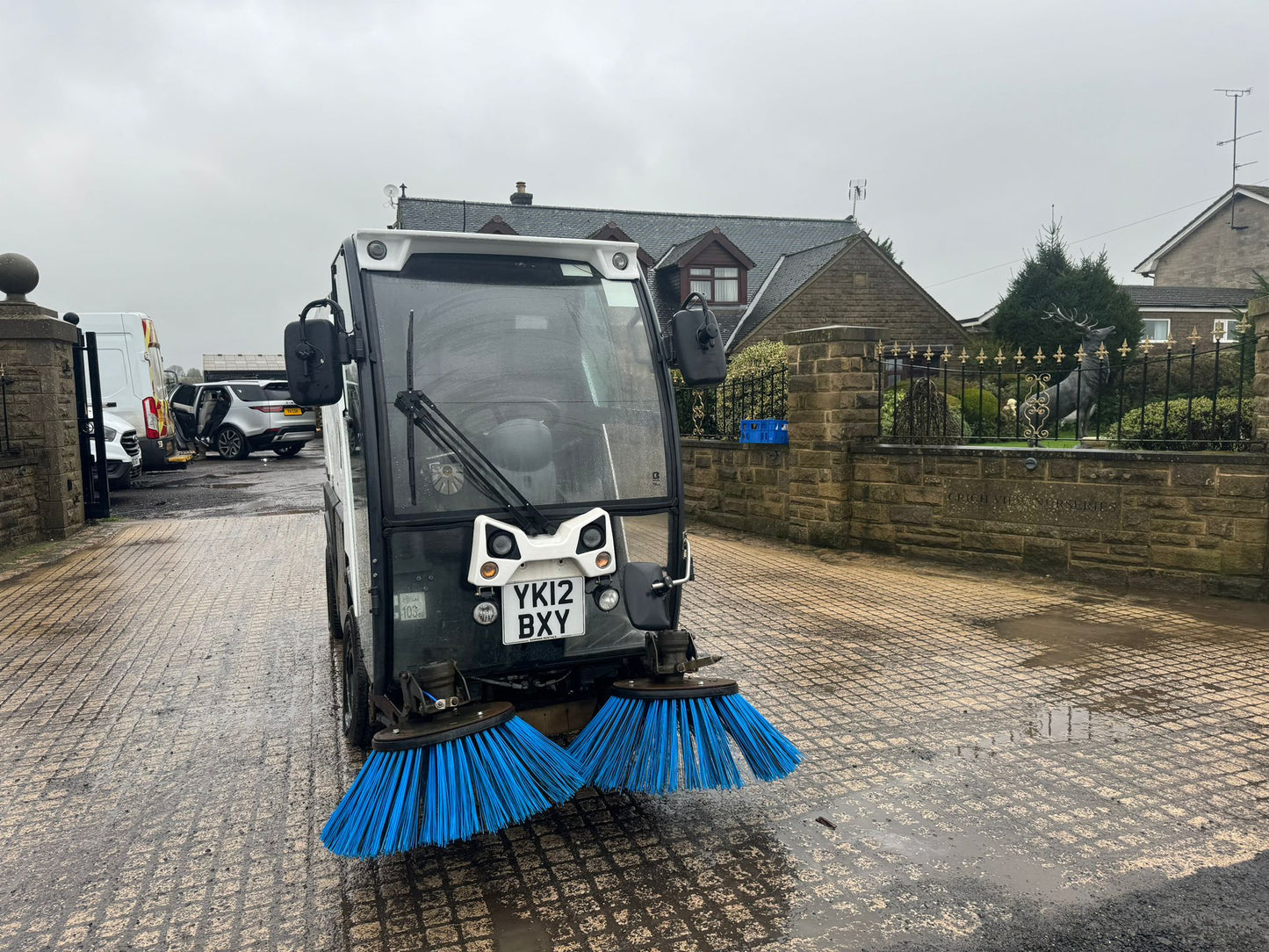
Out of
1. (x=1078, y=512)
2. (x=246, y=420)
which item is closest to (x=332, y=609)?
(x=1078, y=512)

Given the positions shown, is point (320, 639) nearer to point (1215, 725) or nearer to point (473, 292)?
point (473, 292)

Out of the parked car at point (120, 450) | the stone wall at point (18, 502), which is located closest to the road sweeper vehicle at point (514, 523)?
the stone wall at point (18, 502)

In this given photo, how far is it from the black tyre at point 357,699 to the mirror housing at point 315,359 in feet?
4.38

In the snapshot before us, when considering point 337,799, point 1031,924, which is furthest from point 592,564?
point 1031,924

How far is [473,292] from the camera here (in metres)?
3.75

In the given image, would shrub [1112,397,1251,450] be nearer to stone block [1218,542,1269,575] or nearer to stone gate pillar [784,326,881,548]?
stone block [1218,542,1269,575]

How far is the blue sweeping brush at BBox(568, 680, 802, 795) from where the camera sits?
140 inches

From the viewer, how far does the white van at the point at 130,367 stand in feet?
57.4

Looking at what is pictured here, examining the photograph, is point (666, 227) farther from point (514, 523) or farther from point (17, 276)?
point (514, 523)

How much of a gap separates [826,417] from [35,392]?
383 inches

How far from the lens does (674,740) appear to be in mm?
3547

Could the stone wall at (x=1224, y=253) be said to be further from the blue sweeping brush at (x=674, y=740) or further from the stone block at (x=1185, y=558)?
the blue sweeping brush at (x=674, y=740)

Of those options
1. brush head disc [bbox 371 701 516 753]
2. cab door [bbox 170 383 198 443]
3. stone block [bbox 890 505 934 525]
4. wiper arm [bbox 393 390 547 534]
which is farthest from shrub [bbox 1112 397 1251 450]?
cab door [bbox 170 383 198 443]

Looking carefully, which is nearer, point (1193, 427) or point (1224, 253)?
point (1193, 427)
